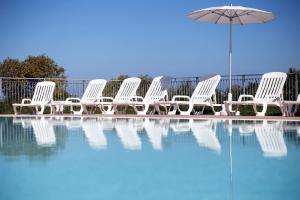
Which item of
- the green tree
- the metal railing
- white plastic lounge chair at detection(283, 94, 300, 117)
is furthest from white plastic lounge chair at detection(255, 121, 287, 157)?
the green tree

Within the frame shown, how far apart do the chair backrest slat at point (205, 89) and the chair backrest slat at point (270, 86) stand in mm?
1192

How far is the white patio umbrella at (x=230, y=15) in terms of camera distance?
11.4 m

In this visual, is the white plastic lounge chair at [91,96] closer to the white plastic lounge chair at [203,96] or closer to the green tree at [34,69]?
the white plastic lounge chair at [203,96]

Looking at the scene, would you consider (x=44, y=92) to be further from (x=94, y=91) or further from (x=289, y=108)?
(x=289, y=108)

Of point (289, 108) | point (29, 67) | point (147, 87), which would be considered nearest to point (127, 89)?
point (147, 87)

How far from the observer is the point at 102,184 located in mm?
2920

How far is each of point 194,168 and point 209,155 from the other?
732 mm

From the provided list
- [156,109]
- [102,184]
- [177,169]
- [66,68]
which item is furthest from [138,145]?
[66,68]

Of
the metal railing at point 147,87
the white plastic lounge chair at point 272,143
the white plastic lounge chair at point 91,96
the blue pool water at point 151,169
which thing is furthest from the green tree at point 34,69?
the blue pool water at point 151,169

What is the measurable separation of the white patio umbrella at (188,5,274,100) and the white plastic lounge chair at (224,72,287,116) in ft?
5.57

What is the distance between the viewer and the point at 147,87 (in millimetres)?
15609

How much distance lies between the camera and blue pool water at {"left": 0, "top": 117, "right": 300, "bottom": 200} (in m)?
A: 2.71

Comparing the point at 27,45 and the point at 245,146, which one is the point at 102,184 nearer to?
the point at 245,146

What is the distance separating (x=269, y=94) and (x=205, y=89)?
5.95 ft
